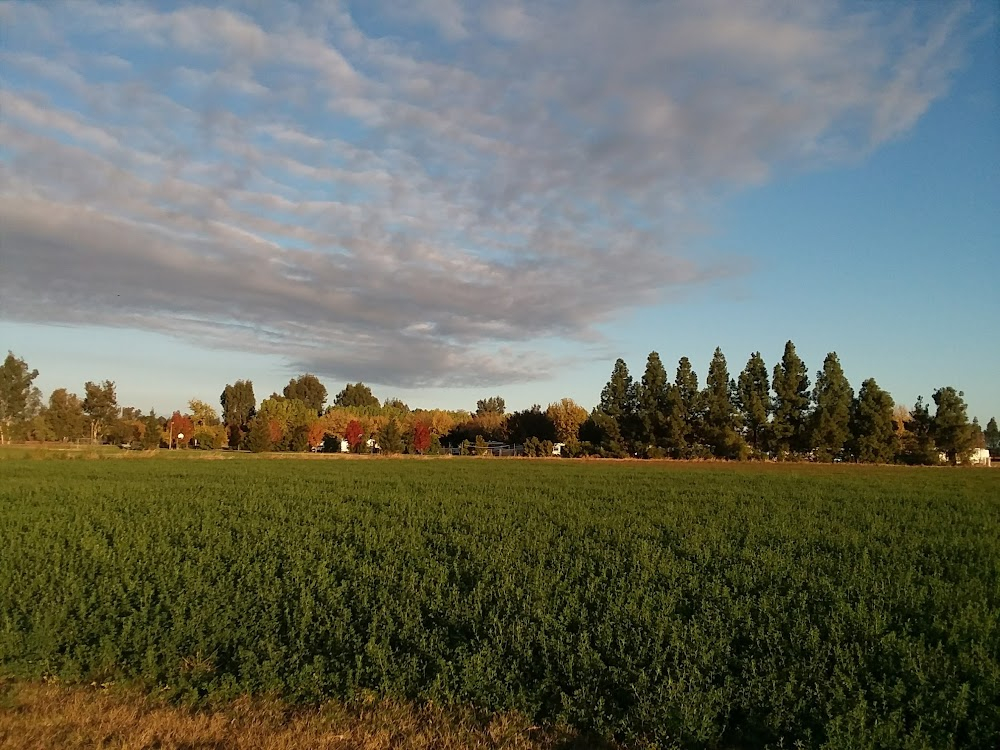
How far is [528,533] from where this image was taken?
14.9 meters

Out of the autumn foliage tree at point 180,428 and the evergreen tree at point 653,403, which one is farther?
the autumn foliage tree at point 180,428

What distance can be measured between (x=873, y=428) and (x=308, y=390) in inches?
6077

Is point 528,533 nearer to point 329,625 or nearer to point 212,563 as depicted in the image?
point 212,563

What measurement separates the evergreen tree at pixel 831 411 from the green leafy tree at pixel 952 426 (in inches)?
458

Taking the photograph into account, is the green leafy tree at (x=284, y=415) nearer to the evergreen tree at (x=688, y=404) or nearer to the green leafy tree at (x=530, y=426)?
the green leafy tree at (x=530, y=426)

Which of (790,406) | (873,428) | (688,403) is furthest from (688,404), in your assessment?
(873,428)

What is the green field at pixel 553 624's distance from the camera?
6062mm

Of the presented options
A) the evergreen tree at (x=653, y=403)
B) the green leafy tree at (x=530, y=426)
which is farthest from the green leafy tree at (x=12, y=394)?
the evergreen tree at (x=653, y=403)

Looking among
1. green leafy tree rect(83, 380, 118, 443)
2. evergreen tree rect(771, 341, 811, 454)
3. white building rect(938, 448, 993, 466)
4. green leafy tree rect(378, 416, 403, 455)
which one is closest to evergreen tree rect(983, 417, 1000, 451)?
white building rect(938, 448, 993, 466)

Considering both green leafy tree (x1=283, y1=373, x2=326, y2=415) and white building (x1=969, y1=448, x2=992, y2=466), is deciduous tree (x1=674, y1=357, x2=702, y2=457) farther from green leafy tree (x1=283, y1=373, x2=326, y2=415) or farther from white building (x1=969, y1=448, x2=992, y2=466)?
green leafy tree (x1=283, y1=373, x2=326, y2=415)

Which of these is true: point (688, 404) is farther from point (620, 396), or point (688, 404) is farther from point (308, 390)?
point (308, 390)

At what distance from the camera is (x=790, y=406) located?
271 ft

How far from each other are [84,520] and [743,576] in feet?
49.1

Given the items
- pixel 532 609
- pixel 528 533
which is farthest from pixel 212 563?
pixel 528 533
